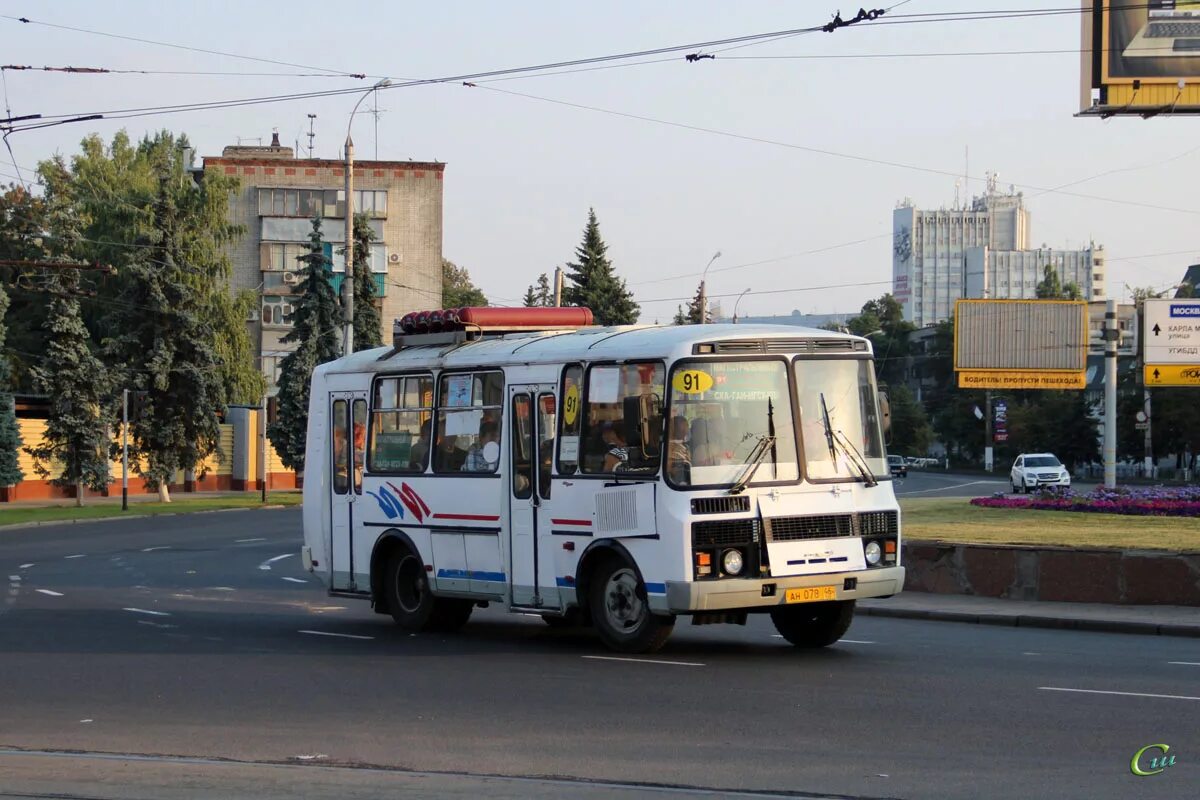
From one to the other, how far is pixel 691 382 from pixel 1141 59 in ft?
72.1

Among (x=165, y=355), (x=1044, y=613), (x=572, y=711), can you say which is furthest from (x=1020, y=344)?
(x=572, y=711)

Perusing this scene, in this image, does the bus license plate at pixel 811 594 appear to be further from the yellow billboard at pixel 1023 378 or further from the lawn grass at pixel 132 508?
the yellow billboard at pixel 1023 378

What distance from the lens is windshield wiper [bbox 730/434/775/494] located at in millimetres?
13492

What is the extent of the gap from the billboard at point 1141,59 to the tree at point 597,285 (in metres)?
42.5

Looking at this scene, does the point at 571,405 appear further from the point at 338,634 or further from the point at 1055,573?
the point at 1055,573

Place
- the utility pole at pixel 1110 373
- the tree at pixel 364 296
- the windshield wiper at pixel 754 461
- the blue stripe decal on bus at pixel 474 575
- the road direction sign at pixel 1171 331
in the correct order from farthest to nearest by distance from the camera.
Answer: the tree at pixel 364 296
the road direction sign at pixel 1171 331
the utility pole at pixel 1110 373
the blue stripe decal on bus at pixel 474 575
the windshield wiper at pixel 754 461

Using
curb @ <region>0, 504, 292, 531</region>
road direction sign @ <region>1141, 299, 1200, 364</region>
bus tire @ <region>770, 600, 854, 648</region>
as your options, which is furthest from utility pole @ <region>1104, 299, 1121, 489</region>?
bus tire @ <region>770, 600, 854, 648</region>

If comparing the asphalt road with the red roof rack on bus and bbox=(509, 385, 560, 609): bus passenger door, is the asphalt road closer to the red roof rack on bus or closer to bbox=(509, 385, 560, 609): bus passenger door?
bbox=(509, 385, 560, 609): bus passenger door

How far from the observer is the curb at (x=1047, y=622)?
648 inches

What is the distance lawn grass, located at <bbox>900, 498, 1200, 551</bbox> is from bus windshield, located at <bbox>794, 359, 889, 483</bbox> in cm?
742

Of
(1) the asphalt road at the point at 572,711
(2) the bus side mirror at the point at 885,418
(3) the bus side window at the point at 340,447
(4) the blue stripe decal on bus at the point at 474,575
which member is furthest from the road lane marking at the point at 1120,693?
(3) the bus side window at the point at 340,447

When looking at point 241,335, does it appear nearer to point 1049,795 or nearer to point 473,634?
point 473,634

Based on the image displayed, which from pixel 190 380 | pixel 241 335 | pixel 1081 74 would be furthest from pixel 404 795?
pixel 241 335

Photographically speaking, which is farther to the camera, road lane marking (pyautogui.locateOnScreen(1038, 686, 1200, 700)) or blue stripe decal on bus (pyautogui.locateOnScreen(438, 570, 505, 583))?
blue stripe decal on bus (pyautogui.locateOnScreen(438, 570, 505, 583))
